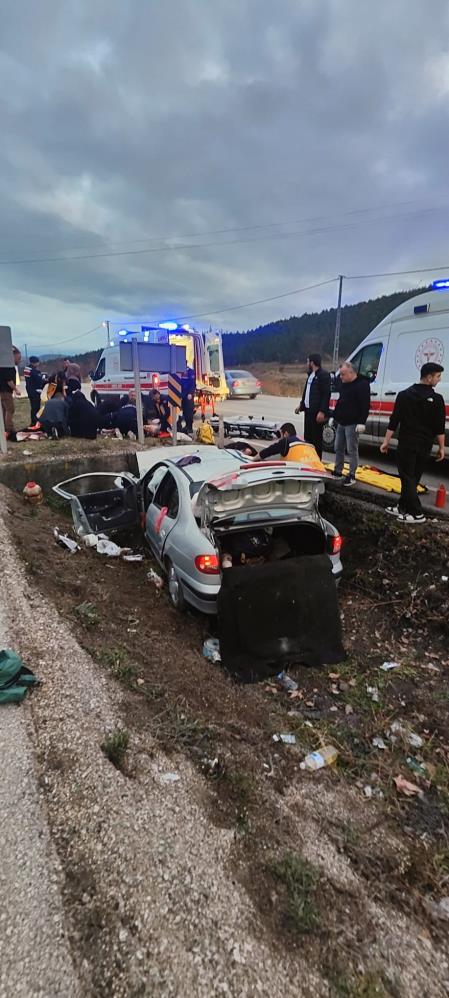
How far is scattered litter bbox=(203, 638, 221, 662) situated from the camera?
4103 mm

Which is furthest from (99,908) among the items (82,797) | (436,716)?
(436,716)

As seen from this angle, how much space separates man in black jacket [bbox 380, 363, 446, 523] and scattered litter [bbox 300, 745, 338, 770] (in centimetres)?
354

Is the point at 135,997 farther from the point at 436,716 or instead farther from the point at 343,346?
the point at 343,346

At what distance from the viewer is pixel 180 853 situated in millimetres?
2018

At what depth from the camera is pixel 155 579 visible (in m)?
5.60

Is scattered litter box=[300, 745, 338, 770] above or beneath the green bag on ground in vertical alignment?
beneath

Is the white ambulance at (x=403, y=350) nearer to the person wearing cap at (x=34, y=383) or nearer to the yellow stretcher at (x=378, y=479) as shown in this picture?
the yellow stretcher at (x=378, y=479)

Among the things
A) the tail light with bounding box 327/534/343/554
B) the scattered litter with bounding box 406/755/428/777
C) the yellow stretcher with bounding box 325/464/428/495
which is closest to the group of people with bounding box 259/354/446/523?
the yellow stretcher with bounding box 325/464/428/495

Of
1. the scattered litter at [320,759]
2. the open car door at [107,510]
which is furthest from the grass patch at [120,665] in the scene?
the open car door at [107,510]

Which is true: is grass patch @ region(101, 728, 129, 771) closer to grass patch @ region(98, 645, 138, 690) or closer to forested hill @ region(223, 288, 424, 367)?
grass patch @ region(98, 645, 138, 690)

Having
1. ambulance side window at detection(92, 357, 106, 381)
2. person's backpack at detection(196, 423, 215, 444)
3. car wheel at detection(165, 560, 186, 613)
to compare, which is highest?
ambulance side window at detection(92, 357, 106, 381)

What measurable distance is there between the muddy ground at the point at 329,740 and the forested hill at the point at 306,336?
7883cm

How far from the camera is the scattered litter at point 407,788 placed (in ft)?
8.92

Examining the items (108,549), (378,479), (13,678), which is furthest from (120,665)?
(378,479)
